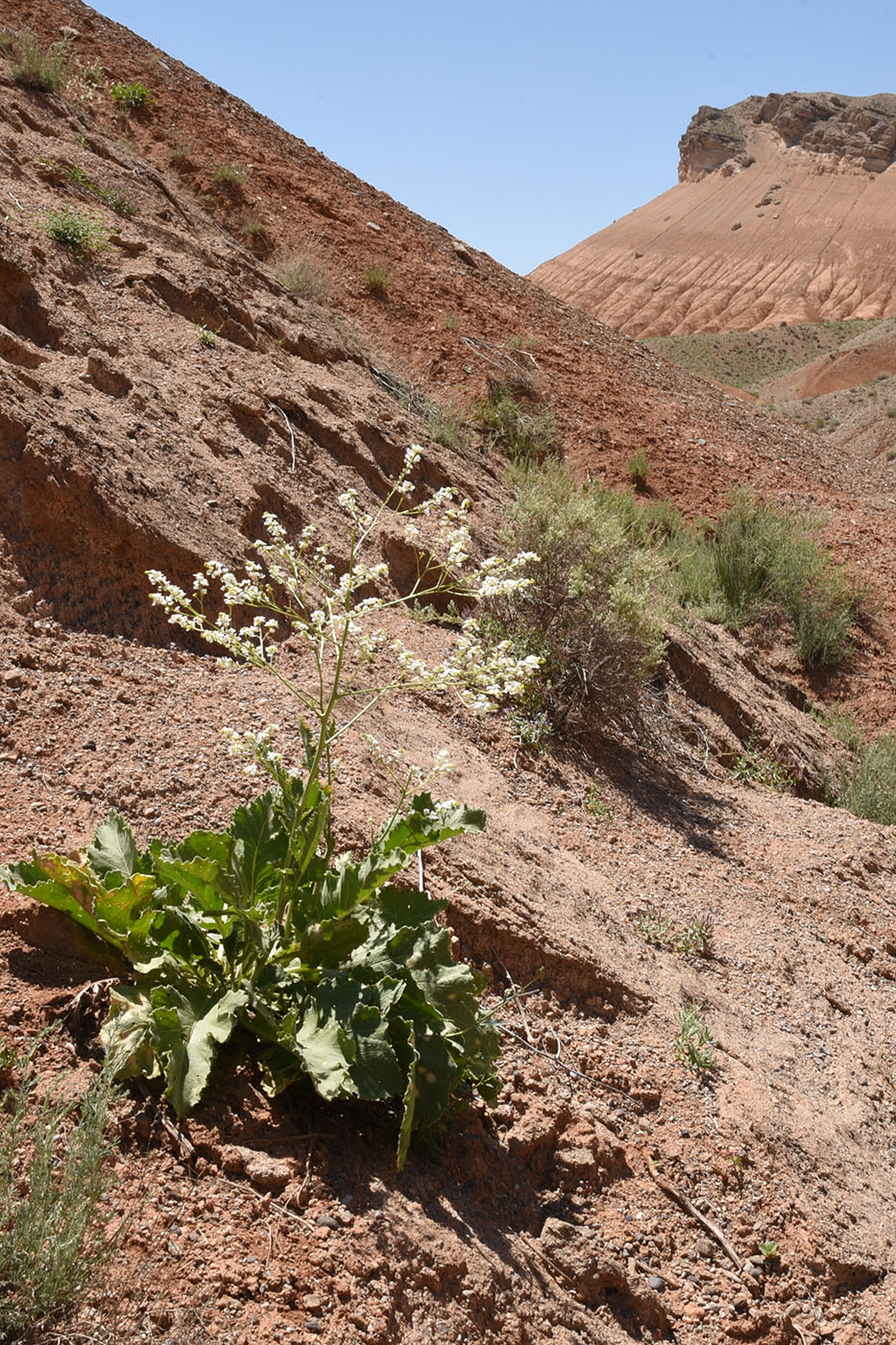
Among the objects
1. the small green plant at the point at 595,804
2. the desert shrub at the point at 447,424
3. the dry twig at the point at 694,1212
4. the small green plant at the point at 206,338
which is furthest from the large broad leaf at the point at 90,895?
the desert shrub at the point at 447,424

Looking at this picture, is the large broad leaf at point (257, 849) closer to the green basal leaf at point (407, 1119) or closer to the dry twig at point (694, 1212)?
the green basal leaf at point (407, 1119)

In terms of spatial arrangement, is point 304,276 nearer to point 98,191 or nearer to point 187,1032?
point 98,191

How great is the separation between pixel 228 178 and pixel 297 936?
9803 millimetres

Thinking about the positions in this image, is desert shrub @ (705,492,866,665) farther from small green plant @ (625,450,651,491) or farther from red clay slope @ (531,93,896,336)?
red clay slope @ (531,93,896,336)

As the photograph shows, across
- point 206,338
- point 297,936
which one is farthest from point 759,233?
point 297,936

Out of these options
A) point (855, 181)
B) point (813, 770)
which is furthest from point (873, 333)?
point (813, 770)

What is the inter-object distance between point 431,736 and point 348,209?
8598 millimetres

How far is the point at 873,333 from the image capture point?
4212 centimetres

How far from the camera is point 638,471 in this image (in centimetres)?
1009

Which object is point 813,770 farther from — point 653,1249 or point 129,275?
point 129,275

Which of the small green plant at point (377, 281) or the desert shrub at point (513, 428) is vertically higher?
the small green plant at point (377, 281)

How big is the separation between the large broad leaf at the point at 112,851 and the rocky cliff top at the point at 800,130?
79.2m

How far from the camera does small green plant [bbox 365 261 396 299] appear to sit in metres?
10.4

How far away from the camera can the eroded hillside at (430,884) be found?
2.23 meters
